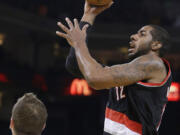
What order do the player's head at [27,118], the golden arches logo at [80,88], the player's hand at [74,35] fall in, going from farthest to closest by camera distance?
the golden arches logo at [80,88], the player's hand at [74,35], the player's head at [27,118]

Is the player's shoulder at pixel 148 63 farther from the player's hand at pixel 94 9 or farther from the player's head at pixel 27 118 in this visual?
the player's head at pixel 27 118

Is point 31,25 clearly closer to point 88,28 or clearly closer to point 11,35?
point 11,35

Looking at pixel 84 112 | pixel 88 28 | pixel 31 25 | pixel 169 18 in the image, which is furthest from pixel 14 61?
pixel 88 28

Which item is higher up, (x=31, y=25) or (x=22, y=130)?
(x=31, y=25)

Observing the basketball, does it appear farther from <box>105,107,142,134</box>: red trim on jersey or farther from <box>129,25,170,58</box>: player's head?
<box>105,107,142,134</box>: red trim on jersey

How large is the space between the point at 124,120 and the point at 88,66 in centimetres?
54

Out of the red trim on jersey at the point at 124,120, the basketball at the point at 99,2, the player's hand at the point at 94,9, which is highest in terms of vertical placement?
the basketball at the point at 99,2

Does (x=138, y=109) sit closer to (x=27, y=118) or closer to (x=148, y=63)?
(x=148, y=63)

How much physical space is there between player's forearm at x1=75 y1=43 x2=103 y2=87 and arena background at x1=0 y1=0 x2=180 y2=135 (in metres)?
8.91

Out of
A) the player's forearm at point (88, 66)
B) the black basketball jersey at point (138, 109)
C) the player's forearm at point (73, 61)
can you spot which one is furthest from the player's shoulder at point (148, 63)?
the player's forearm at point (73, 61)

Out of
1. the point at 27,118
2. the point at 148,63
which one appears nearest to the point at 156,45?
the point at 148,63

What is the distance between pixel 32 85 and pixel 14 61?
1688mm

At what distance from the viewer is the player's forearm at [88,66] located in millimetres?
2584

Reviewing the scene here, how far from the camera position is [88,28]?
3.08 metres
